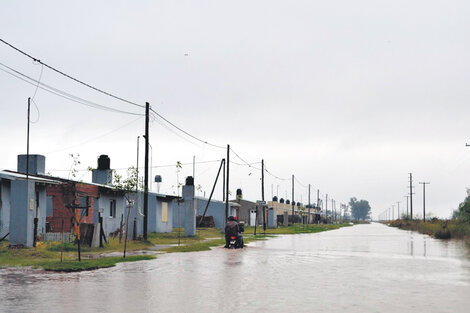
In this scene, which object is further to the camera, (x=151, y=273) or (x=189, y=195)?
(x=189, y=195)

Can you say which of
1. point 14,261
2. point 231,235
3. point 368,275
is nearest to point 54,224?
point 231,235

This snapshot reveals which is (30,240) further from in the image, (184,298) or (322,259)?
(184,298)

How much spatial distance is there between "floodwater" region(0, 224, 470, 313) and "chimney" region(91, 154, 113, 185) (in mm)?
27814

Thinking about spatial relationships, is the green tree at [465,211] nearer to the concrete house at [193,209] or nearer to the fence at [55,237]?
the concrete house at [193,209]

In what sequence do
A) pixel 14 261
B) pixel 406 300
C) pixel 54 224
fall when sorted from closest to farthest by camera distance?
1. pixel 406 300
2. pixel 14 261
3. pixel 54 224

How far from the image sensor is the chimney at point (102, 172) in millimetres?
48812

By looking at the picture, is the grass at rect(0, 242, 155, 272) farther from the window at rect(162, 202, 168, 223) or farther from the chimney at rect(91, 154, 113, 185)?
the window at rect(162, 202, 168, 223)

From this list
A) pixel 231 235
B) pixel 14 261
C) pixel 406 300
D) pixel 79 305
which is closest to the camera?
pixel 79 305

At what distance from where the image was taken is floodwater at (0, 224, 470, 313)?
38.4 feet

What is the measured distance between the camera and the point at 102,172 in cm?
4912

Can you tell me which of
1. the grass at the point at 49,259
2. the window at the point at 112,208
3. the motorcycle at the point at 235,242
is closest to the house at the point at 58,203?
the window at the point at 112,208

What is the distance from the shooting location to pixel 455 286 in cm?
1525

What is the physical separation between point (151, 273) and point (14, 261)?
6.97m

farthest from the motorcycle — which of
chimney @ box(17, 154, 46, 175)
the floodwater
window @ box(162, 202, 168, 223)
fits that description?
window @ box(162, 202, 168, 223)
